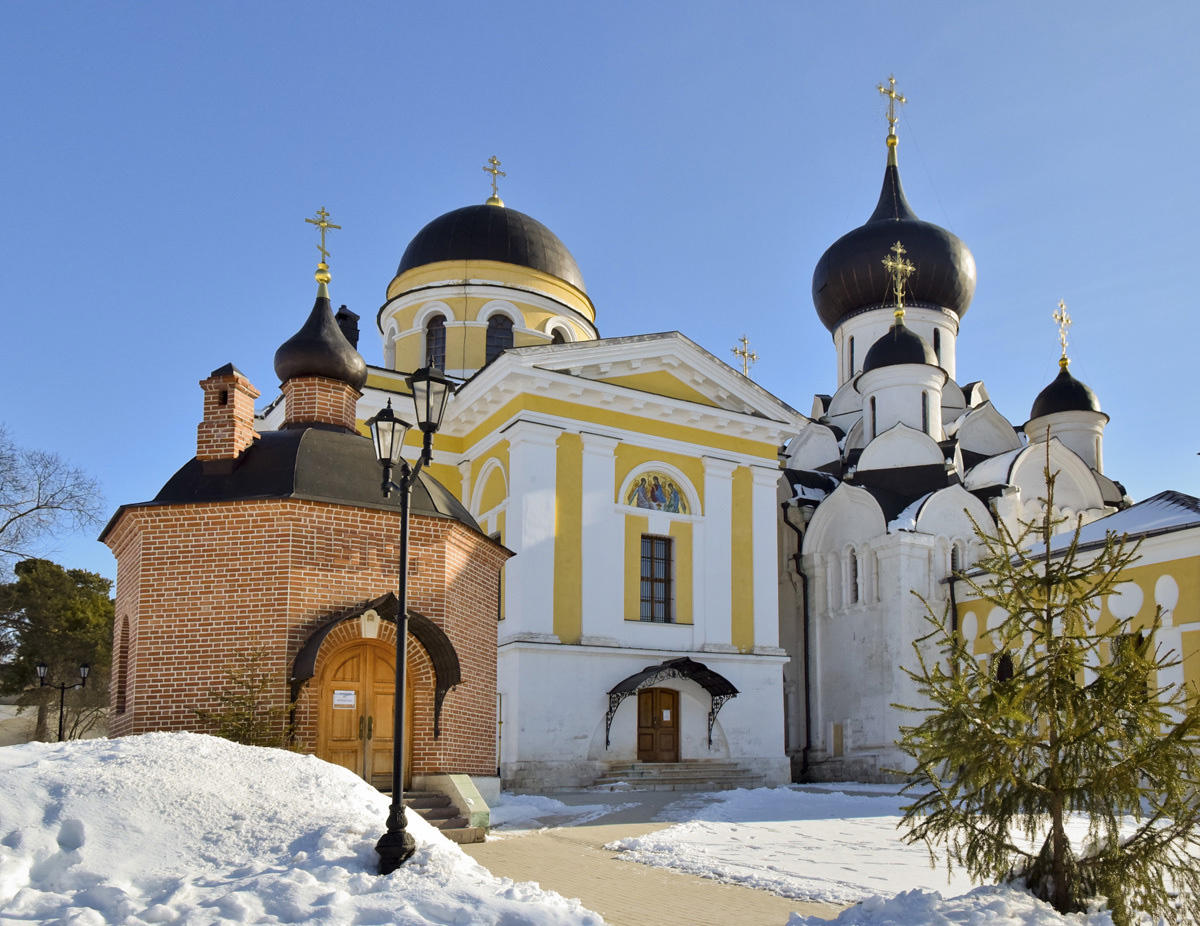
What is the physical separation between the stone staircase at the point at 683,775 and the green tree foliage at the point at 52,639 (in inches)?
906

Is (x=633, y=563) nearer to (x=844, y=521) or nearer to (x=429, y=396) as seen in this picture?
(x=844, y=521)

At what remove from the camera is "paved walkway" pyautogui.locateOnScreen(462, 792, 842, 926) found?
7.88 m

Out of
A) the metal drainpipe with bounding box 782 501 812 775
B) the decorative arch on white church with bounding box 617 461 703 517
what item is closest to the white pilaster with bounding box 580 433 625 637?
the decorative arch on white church with bounding box 617 461 703 517

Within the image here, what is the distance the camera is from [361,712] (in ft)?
40.9

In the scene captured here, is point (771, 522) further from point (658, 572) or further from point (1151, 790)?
point (1151, 790)

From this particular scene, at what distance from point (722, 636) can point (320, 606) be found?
457 inches

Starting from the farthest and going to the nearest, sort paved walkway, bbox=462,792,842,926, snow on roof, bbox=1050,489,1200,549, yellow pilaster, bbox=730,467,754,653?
yellow pilaster, bbox=730,467,754,653 → snow on roof, bbox=1050,489,1200,549 → paved walkway, bbox=462,792,842,926

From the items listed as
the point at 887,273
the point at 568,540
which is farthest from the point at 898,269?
the point at 568,540

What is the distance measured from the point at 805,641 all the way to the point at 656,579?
5175 mm

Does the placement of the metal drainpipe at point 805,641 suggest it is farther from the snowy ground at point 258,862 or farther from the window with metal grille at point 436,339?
the snowy ground at point 258,862

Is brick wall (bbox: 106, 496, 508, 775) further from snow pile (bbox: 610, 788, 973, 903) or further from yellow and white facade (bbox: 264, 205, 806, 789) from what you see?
yellow and white facade (bbox: 264, 205, 806, 789)

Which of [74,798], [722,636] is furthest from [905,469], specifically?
[74,798]

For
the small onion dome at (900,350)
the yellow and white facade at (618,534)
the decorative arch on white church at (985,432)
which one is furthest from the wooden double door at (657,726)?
the decorative arch on white church at (985,432)

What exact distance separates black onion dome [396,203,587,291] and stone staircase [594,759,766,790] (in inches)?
505
